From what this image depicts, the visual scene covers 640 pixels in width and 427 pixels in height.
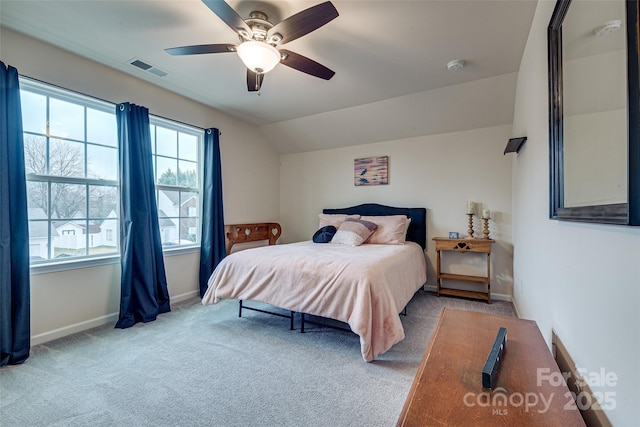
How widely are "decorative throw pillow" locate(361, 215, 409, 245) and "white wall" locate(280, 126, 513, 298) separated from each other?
50cm

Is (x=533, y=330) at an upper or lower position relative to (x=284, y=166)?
lower

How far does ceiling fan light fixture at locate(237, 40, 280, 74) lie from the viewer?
190 cm

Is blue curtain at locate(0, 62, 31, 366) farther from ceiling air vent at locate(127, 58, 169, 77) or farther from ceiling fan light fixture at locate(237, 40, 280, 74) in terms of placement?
ceiling fan light fixture at locate(237, 40, 280, 74)

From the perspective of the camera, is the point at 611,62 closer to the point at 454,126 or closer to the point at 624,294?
the point at 624,294

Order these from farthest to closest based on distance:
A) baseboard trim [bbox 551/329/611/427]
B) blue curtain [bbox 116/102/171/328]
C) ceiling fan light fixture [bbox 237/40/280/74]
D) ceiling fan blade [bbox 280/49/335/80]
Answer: blue curtain [bbox 116/102/171/328] < ceiling fan blade [bbox 280/49/335/80] < ceiling fan light fixture [bbox 237/40/280/74] < baseboard trim [bbox 551/329/611/427]

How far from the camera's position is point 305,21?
1.75 m

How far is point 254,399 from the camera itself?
171 cm

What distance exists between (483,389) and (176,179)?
3795 millimetres

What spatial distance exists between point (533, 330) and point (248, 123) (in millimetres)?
4446

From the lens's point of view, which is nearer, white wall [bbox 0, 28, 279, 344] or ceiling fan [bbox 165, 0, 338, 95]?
ceiling fan [bbox 165, 0, 338, 95]

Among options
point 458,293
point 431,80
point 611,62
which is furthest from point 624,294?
point 458,293

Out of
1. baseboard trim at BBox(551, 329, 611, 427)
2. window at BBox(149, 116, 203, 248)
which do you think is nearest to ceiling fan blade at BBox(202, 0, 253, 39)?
window at BBox(149, 116, 203, 248)

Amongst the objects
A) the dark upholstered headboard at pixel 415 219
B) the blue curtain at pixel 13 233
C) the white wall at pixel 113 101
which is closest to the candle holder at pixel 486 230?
the dark upholstered headboard at pixel 415 219

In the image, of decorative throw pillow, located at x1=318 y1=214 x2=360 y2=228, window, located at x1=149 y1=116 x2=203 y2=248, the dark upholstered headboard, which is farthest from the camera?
decorative throw pillow, located at x1=318 y1=214 x2=360 y2=228
